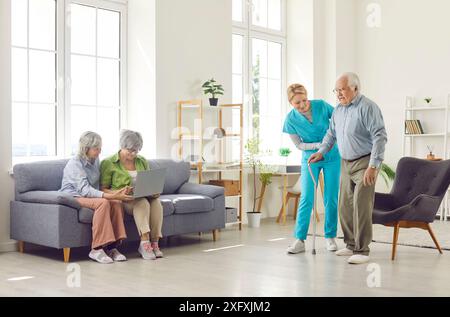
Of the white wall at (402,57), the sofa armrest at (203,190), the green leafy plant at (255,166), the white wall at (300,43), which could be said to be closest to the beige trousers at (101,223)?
the sofa armrest at (203,190)

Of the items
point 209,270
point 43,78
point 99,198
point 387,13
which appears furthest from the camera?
point 387,13

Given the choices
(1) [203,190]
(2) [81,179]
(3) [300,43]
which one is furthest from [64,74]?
(3) [300,43]

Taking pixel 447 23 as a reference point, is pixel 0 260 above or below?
below

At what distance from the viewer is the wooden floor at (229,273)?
3686 mm

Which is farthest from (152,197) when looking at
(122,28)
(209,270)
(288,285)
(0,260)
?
(122,28)

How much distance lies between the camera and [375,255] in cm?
500

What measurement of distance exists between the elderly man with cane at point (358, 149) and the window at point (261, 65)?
3047 millimetres

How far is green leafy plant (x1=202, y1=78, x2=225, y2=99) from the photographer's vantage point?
21.6ft

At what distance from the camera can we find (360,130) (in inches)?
179

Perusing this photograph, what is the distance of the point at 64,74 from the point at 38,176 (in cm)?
127

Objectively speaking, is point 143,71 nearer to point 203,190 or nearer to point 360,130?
point 203,190

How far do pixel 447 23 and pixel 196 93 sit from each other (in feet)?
11.2

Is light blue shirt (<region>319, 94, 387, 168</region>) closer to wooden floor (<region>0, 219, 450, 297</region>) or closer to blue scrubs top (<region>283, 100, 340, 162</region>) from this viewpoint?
blue scrubs top (<region>283, 100, 340, 162</region>)
